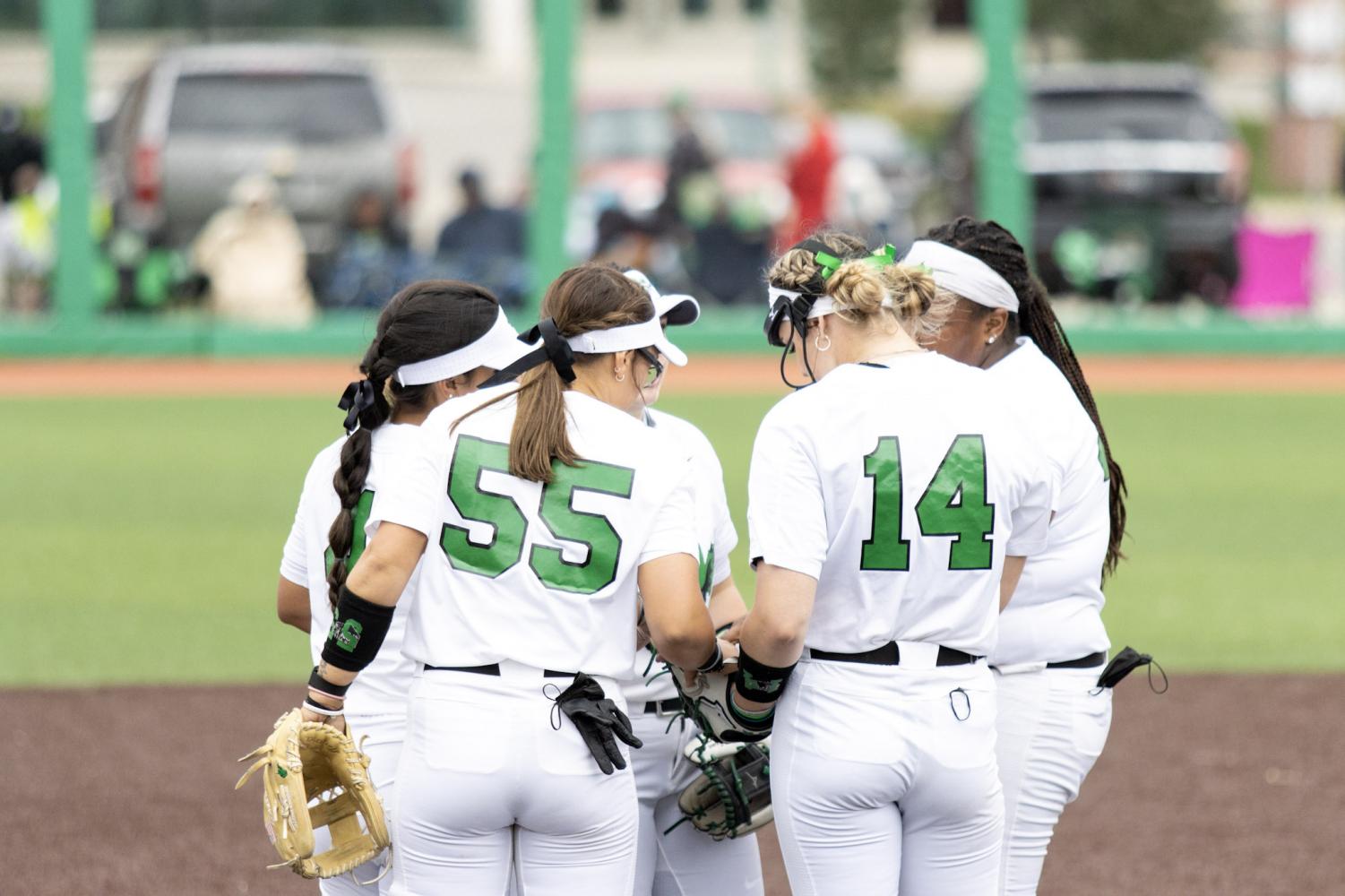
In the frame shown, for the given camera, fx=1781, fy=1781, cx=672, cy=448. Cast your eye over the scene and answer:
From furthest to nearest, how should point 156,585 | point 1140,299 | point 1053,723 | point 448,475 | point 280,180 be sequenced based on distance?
point 1140,299
point 280,180
point 156,585
point 1053,723
point 448,475

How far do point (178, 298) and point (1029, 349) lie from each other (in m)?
15.6

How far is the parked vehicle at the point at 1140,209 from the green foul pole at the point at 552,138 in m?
4.80

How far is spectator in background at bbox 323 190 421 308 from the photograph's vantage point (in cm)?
1803

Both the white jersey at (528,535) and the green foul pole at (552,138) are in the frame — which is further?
the green foul pole at (552,138)

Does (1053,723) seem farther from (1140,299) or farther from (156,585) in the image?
(1140,299)

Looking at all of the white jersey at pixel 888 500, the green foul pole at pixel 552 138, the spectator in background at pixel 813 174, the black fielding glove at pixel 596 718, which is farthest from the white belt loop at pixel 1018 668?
the spectator in background at pixel 813 174

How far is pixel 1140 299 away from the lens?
19.5 metres

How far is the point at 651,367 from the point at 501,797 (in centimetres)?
89

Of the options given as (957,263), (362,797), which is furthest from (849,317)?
(362,797)

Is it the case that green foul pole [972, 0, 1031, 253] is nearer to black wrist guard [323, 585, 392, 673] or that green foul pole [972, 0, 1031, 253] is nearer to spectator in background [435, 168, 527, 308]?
spectator in background [435, 168, 527, 308]

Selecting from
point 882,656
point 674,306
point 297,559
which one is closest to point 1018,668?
point 882,656

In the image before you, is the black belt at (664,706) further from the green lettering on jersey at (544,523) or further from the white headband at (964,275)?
the white headband at (964,275)

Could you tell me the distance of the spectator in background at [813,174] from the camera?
18.7 meters

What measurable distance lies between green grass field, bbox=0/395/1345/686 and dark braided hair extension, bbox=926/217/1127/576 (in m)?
4.22
